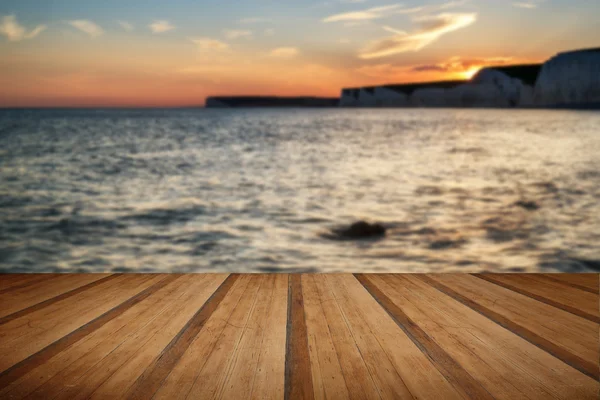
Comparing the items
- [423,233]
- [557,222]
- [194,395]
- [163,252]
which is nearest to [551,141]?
[557,222]

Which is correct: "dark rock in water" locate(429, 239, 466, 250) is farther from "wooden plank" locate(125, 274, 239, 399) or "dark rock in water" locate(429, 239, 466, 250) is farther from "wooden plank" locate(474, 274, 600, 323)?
"wooden plank" locate(125, 274, 239, 399)

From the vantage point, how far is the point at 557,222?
9164 millimetres

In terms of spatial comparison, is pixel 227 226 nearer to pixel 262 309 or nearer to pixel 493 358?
pixel 262 309

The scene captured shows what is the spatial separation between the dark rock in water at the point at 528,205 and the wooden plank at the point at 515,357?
346 inches

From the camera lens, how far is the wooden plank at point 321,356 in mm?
1681

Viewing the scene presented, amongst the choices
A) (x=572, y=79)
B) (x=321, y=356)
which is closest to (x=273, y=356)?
(x=321, y=356)

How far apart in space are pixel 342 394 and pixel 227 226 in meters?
7.03

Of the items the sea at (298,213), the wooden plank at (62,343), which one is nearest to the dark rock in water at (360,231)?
the sea at (298,213)

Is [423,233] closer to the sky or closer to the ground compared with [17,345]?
closer to the ground

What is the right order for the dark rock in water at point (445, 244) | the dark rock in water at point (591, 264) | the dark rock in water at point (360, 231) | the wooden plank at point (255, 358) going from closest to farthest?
1. the wooden plank at point (255, 358)
2. the dark rock in water at point (591, 264)
3. the dark rock in water at point (445, 244)
4. the dark rock in water at point (360, 231)

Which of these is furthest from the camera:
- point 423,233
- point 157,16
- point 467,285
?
point 157,16

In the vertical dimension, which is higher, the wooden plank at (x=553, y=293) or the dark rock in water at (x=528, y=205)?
the wooden plank at (x=553, y=293)

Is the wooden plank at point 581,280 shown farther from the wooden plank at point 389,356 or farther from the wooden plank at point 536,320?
the wooden plank at point 389,356

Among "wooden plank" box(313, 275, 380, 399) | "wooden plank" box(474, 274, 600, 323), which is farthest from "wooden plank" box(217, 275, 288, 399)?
"wooden plank" box(474, 274, 600, 323)
